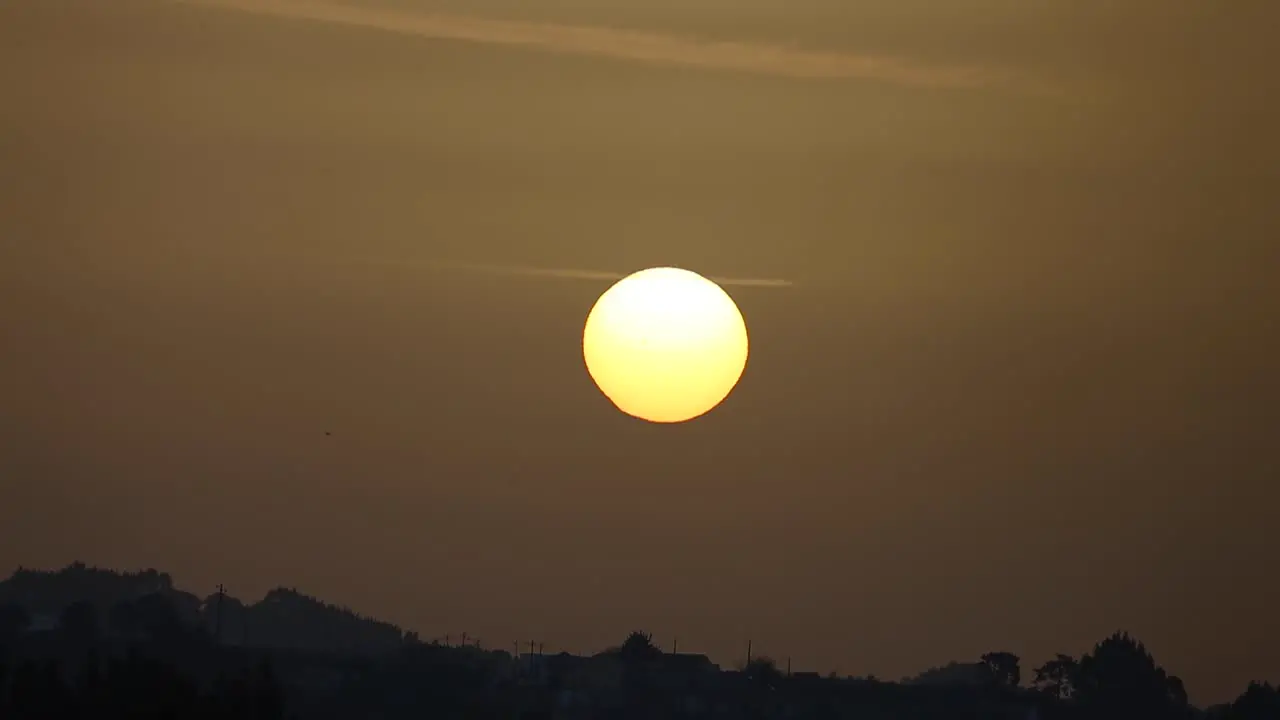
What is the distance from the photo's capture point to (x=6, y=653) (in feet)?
228

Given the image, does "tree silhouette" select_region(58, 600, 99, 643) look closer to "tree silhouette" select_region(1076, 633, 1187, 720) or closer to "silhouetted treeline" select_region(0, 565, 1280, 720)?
"silhouetted treeline" select_region(0, 565, 1280, 720)

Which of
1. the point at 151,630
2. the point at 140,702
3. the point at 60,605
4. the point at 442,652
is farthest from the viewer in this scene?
the point at 60,605

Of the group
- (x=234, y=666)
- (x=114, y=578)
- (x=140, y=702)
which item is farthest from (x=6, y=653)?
(x=114, y=578)

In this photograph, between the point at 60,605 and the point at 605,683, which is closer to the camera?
the point at 605,683

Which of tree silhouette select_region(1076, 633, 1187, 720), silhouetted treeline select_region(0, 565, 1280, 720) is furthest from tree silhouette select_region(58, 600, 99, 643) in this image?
tree silhouette select_region(1076, 633, 1187, 720)

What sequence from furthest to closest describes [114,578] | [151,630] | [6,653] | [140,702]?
[114,578]
[151,630]
[6,653]
[140,702]

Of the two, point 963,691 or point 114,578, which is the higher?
point 114,578

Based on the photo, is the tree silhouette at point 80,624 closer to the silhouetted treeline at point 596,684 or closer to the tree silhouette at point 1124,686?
the silhouetted treeline at point 596,684

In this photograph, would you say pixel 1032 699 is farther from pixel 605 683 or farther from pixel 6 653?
pixel 6 653

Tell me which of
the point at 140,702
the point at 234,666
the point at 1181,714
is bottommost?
the point at 140,702

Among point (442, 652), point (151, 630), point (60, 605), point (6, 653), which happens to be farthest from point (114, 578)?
point (6, 653)

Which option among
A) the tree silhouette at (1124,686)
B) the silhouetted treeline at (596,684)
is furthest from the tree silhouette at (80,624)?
the tree silhouette at (1124,686)

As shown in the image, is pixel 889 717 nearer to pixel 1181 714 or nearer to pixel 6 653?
pixel 1181 714

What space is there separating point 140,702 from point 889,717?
6797 cm
